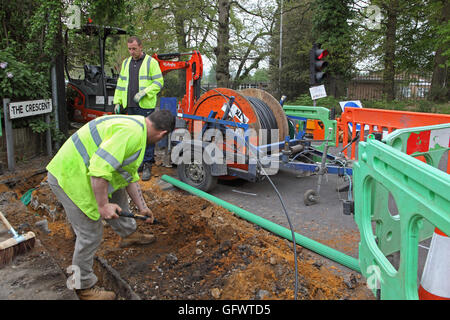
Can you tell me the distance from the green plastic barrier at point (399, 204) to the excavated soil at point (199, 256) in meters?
0.69

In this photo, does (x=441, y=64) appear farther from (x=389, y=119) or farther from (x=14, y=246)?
(x=14, y=246)

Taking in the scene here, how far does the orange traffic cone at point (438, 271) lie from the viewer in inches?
92.3

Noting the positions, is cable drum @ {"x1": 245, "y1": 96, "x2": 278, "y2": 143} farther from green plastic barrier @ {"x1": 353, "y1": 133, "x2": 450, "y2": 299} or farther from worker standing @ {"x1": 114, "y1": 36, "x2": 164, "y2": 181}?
green plastic barrier @ {"x1": 353, "y1": 133, "x2": 450, "y2": 299}

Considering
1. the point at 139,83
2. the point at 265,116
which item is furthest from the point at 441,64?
the point at 139,83

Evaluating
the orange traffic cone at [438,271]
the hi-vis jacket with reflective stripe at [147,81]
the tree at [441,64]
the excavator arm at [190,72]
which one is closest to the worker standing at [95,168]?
the orange traffic cone at [438,271]

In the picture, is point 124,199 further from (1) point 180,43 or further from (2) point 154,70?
(1) point 180,43

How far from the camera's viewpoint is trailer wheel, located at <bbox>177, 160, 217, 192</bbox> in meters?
5.69

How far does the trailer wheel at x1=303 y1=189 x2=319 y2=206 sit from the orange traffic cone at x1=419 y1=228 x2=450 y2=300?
2.81m

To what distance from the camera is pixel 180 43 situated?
20.8 metres

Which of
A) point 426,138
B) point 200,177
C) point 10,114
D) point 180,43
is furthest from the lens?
point 180,43

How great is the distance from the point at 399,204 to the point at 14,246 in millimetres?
3232
